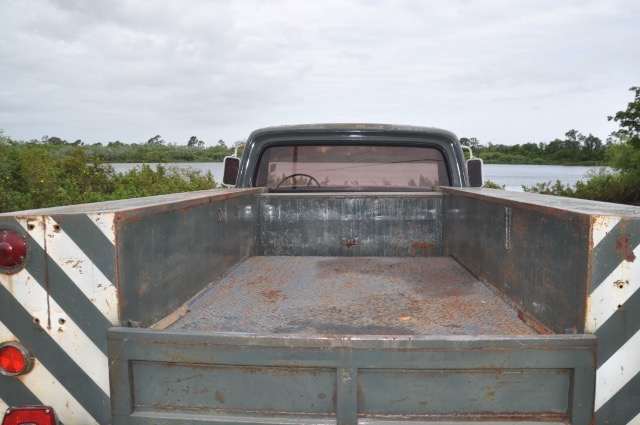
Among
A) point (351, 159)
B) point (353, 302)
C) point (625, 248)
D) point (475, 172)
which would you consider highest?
point (351, 159)

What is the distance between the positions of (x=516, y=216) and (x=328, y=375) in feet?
3.68

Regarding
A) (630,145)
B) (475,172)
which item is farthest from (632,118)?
(475,172)

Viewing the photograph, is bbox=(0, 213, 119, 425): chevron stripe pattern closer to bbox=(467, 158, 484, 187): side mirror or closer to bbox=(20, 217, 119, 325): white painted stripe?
bbox=(20, 217, 119, 325): white painted stripe

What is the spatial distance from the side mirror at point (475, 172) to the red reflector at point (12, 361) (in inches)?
158

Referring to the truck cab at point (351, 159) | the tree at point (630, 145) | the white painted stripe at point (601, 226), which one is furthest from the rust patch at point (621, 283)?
the tree at point (630, 145)

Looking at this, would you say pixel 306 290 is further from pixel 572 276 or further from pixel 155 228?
pixel 572 276

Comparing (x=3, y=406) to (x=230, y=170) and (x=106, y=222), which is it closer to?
(x=106, y=222)

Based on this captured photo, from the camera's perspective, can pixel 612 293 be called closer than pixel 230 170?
Yes

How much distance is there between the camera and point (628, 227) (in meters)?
1.43

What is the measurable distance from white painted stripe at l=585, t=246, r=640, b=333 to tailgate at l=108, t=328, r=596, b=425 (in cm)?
7

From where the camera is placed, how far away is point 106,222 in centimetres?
152

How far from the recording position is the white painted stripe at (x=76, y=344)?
1561 mm

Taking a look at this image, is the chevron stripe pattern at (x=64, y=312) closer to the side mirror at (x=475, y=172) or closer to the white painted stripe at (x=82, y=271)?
the white painted stripe at (x=82, y=271)

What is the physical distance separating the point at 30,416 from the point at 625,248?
1.94 m
